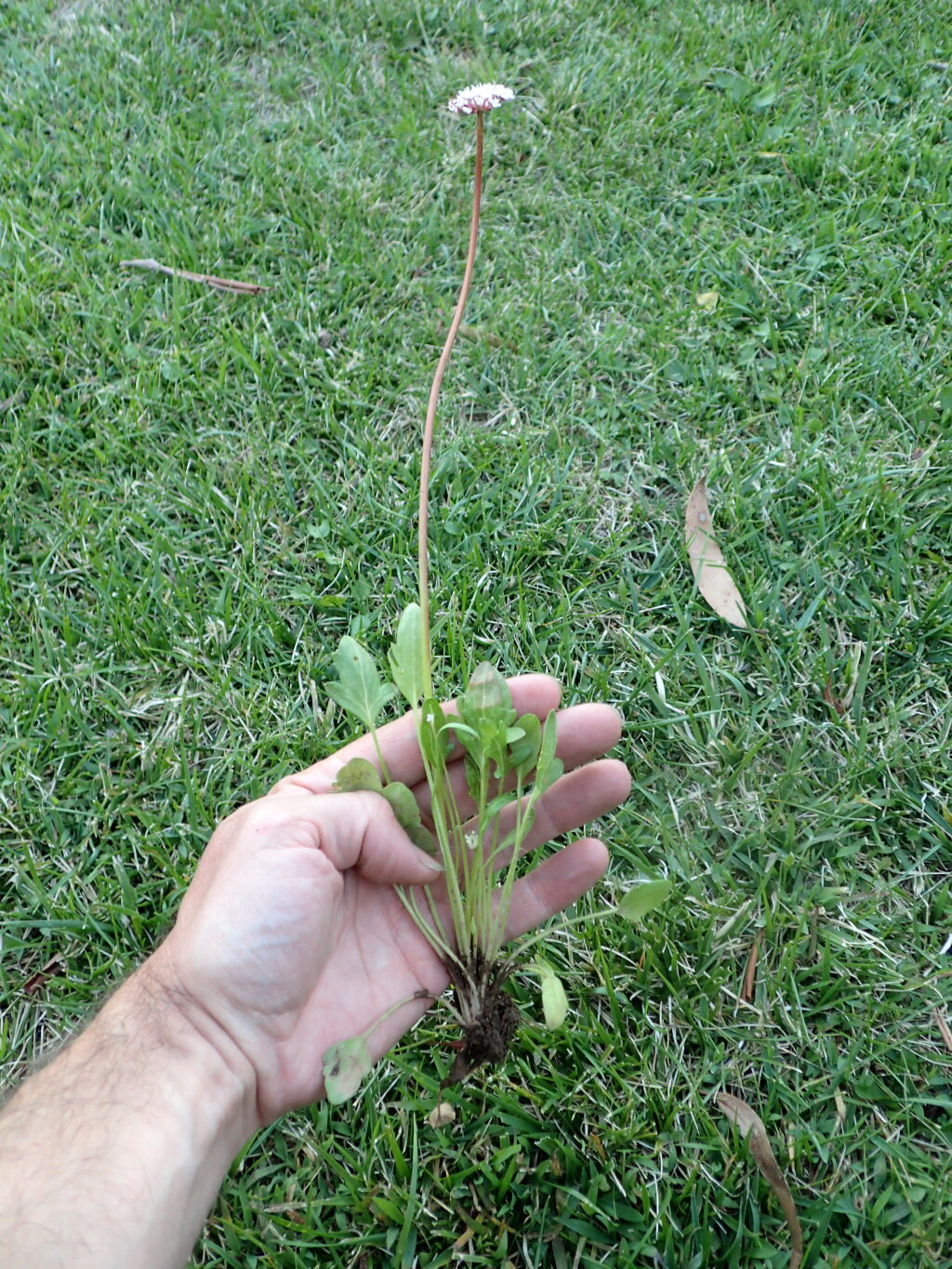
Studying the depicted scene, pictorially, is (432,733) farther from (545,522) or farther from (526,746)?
(545,522)

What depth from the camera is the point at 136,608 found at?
2.40 m

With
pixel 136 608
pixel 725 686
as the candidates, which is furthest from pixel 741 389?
pixel 136 608

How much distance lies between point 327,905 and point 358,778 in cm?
23

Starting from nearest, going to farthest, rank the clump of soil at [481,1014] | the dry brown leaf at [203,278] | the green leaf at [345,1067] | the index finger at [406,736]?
the green leaf at [345,1067] < the clump of soil at [481,1014] < the index finger at [406,736] < the dry brown leaf at [203,278]

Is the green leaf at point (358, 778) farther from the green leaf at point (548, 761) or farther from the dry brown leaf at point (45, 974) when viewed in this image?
the dry brown leaf at point (45, 974)

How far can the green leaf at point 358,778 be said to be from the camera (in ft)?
5.49

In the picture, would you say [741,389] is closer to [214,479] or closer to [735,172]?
[735,172]

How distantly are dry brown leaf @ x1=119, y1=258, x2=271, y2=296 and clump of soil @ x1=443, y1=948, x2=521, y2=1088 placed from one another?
2.28 meters

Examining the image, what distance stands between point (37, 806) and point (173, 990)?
30.3 inches

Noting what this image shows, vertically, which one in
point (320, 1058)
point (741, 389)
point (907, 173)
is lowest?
point (320, 1058)

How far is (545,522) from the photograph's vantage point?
2.51 metres

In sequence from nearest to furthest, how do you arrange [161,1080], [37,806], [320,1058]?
[161,1080], [320,1058], [37,806]

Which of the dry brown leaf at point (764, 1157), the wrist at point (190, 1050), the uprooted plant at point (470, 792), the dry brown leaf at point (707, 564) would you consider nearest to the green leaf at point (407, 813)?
the uprooted plant at point (470, 792)

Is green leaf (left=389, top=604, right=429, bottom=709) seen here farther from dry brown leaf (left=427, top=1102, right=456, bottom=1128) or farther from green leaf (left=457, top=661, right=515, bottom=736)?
dry brown leaf (left=427, top=1102, right=456, bottom=1128)
